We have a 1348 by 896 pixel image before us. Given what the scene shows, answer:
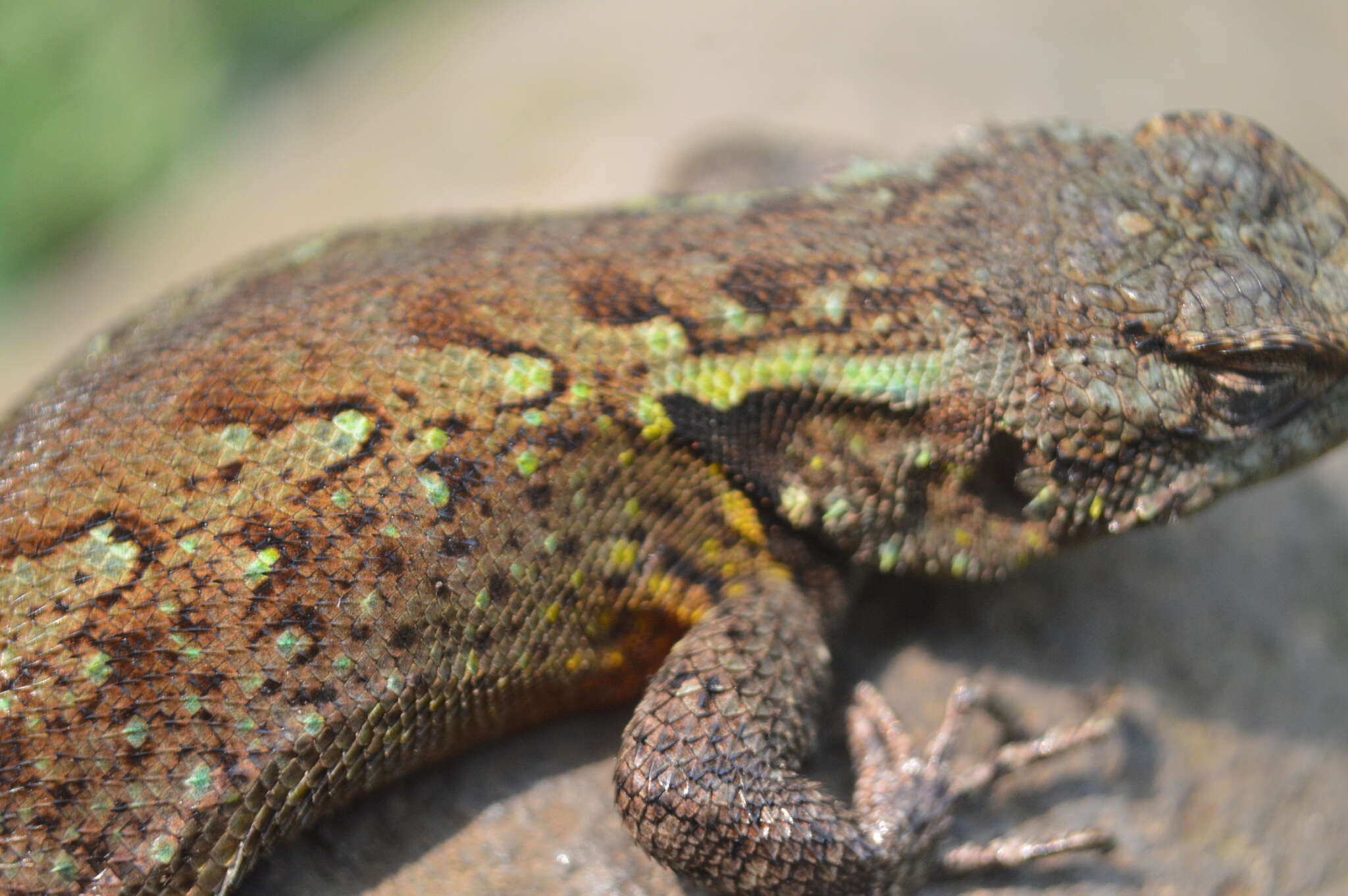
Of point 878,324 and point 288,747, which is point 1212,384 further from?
point 288,747

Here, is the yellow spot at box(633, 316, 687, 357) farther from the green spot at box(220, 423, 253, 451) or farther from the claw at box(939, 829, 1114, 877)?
the claw at box(939, 829, 1114, 877)

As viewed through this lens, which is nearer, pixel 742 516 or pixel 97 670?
pixel 97 670

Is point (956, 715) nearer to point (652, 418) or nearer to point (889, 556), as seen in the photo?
point (889, 556)

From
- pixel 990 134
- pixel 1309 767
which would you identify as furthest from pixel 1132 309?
pixel 1309 767

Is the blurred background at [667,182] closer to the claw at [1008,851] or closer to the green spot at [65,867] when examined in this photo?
the claw at [1008,851]

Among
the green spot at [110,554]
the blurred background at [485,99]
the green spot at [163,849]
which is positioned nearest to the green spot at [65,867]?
the green spot at [163,849]

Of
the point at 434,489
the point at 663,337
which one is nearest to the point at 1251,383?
the point at 663,337
